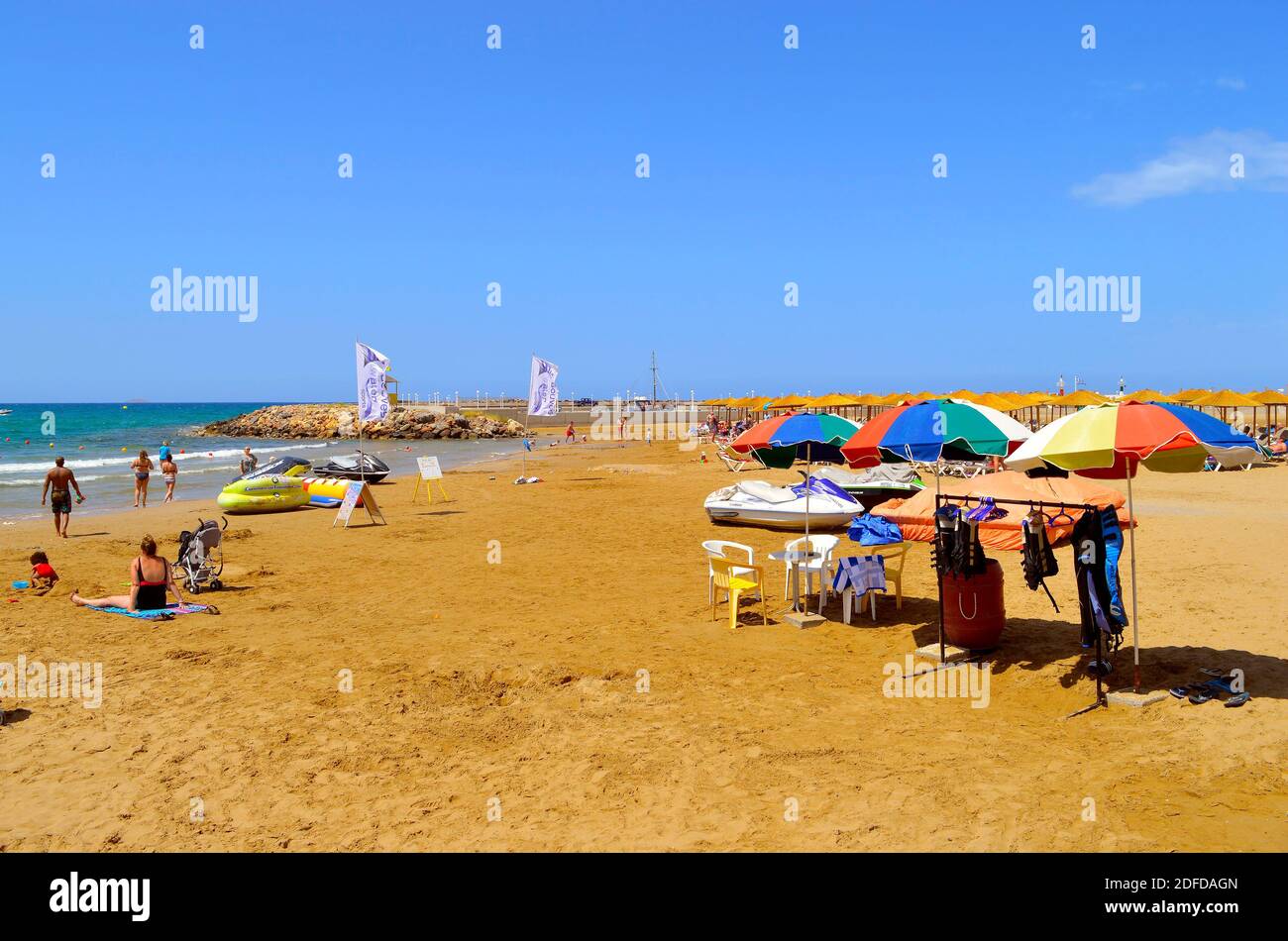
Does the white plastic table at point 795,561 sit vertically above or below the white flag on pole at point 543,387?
below

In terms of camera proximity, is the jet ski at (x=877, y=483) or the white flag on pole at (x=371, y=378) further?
the white flag on pole at (x=371, y=378)

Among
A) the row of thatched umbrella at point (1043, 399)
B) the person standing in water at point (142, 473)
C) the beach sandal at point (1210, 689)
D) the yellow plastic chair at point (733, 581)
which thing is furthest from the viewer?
the row of thatched umbrella at point (1043, 399)

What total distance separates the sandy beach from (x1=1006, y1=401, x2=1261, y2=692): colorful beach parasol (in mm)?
1277

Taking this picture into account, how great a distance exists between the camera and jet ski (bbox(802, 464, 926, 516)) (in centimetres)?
1709

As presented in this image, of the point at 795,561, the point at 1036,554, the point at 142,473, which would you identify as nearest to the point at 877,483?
the point at 795,561

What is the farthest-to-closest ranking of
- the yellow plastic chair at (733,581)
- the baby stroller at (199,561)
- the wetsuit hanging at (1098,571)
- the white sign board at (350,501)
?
the white sign board at (350,501), the baby stroller at (199,561), the yellow plastic chair at (733,581), the wetsuit hanging at (1098,571)

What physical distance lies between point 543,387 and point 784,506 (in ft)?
36.7

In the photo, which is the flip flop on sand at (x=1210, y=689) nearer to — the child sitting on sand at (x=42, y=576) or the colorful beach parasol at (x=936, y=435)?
the colorful beach parasol at (x=936, y=435)

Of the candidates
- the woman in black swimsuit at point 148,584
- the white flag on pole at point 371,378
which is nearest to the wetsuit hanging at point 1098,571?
the woman in black swimsuit at point 148,584

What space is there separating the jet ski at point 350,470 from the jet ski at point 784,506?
11938 millimetres

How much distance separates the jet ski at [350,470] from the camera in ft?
81.3
